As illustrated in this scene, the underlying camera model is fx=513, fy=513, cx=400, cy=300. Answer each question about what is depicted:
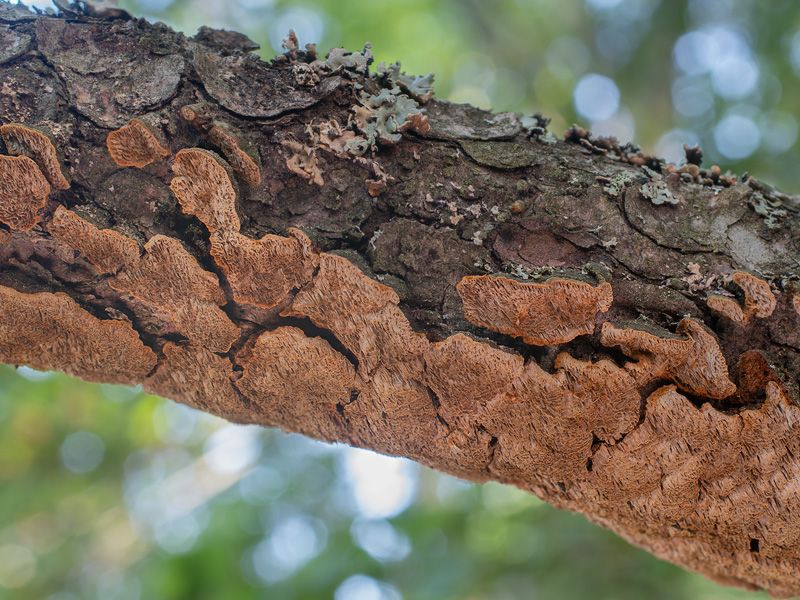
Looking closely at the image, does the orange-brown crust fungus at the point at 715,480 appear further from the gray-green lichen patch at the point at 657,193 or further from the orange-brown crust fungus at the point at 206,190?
the orange-brown crust fungus at the point at 206,190

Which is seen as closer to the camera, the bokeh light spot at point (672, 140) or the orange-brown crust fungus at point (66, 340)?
the orange-brown crust fungus at point (66, 340)

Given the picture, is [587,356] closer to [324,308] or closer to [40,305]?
[324,308]

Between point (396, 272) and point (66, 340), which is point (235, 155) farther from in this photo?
point (66, 340)

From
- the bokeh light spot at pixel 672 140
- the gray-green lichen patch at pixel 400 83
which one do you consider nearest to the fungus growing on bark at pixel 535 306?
the gray-green lichen patch at pixel 400 83

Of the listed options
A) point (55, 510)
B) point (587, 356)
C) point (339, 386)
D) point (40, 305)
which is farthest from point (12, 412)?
point (587, 356)

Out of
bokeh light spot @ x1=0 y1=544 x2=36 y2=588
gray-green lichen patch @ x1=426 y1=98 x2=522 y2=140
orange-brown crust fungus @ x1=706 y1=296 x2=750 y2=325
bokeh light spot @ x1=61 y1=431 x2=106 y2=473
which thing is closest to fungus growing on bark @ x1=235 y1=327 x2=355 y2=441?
gray-green lichen patch @ x1=426 y1=98 x2=522 y2=140

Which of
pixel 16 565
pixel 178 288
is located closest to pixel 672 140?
pixel 178 288

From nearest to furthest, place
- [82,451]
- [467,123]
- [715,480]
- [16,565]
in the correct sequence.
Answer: [715,480] → [467,123] → [16,565] → [82,451]
